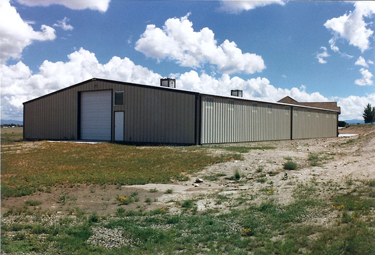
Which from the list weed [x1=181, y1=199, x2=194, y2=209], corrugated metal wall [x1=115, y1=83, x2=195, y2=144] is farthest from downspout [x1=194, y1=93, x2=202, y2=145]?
weed [x1=181, y1=199, x2=194, y2=209]

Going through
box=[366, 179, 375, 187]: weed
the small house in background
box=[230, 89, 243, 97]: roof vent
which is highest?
the small house in background

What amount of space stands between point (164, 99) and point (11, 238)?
67.2 ft

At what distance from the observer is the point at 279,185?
33.8ft

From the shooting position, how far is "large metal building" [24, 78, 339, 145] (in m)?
25.1

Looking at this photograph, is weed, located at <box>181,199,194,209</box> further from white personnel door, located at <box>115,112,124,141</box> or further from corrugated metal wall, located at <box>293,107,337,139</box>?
corrugated metal wall, located at <box>293,107,337,139</box>

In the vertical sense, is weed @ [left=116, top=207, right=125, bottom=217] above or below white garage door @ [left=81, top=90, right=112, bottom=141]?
below

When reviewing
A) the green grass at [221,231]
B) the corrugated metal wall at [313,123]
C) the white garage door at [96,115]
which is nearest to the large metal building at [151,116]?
the white garage door at [96,115]

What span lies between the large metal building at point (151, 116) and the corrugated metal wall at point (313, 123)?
0.25m

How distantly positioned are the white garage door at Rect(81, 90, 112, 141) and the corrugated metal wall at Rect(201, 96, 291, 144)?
9446 millimetres

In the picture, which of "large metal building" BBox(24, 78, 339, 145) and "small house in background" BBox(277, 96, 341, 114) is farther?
"small house in background" BBox(277, 96, 341, 114)

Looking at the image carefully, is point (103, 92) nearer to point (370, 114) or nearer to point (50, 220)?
point (50, 220)

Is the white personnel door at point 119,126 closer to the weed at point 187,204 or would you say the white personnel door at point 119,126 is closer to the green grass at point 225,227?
the green grass at point 225,227

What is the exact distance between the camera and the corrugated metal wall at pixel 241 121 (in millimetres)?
25312

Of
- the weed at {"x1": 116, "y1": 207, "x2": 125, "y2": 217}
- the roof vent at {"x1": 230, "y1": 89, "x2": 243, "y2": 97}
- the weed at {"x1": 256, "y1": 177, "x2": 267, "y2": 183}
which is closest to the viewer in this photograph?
the weed at {"x1": 116, "y1": 207, "x2": 125, "y2": 217}
